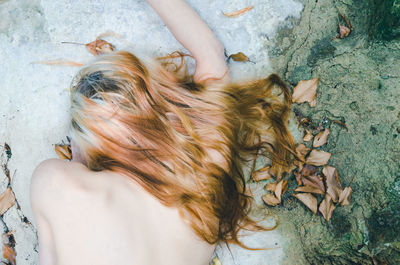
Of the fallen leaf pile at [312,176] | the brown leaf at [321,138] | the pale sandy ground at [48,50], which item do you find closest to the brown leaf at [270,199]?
the fallen leaf pile at [312,176]

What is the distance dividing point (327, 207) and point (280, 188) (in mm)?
302

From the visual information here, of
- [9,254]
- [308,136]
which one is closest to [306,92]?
[308,136]

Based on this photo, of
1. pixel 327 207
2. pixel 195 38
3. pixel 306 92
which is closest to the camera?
pixel 195 38

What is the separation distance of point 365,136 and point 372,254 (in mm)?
708

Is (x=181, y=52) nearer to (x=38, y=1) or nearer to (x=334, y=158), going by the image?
(x=38, y=1)

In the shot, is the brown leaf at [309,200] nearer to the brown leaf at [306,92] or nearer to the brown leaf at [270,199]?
the brown leaf at [270,199]

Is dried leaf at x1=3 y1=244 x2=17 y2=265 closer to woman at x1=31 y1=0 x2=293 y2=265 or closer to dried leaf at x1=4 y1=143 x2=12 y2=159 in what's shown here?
dried leaf at x1=4 y1=143 x2=12 y2=159

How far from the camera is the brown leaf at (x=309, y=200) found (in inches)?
79.0

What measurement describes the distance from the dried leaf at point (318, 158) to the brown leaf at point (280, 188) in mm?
202

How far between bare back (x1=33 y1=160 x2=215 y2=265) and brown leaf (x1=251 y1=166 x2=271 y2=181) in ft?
2.22

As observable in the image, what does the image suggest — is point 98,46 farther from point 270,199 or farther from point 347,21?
point 347,21

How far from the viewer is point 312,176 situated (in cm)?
201

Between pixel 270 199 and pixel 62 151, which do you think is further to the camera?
pixel 62 151

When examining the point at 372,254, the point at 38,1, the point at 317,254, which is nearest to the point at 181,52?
the point at 38,1
